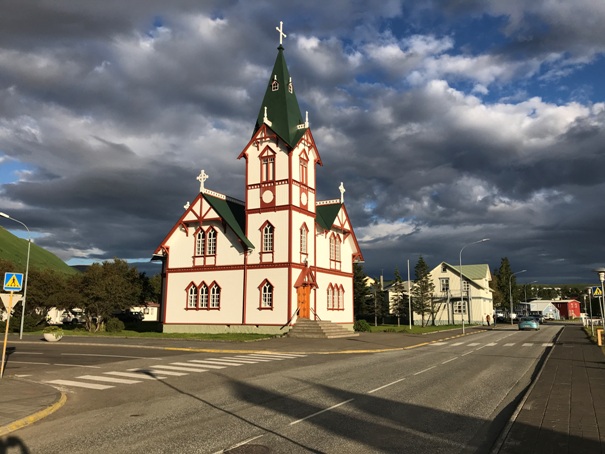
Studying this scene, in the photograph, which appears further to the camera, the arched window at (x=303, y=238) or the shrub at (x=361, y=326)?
the shrub at (x=361, y=326)

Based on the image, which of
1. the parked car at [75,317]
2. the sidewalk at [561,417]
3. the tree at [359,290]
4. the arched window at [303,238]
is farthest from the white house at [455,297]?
the sidewalk at [561,417]

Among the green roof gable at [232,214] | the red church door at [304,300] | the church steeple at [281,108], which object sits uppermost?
the church steeple at [281,108]

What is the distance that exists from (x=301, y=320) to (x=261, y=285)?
4048 mm

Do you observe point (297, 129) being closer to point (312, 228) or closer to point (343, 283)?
point (312, 228)

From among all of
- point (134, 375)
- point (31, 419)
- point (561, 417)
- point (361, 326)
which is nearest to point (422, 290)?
point (361, 326)

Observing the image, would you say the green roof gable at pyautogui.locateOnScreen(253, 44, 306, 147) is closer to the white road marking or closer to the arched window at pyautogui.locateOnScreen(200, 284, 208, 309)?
the arched window at pyautogui.locateOnScreen(200, 284, 208, 309)

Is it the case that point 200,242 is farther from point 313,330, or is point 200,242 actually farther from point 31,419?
point 31,419

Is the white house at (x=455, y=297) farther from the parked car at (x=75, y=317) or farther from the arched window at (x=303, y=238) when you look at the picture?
the parked car at (x=75, y=317)

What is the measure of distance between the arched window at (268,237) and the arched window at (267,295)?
2.60m

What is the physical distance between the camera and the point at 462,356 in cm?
2297

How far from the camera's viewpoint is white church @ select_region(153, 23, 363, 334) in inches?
1454

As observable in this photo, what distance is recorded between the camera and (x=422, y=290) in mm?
66125

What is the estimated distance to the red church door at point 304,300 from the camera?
36991mm

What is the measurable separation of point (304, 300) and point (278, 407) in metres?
26.8
